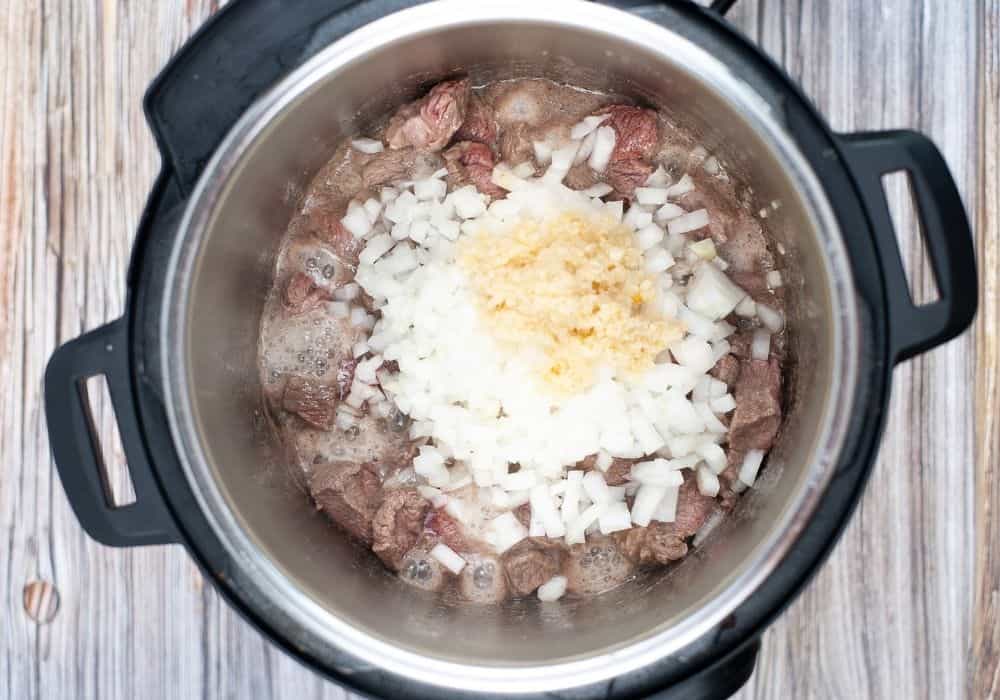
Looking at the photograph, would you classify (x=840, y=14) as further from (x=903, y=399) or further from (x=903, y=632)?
(x=903, y=632)

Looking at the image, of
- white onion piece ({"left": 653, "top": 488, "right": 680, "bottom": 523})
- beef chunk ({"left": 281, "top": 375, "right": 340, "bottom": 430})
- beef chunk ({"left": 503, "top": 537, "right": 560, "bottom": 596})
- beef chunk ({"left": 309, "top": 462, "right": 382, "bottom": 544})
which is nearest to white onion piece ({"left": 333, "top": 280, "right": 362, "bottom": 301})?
beef chunk ({"left": 281, "top": 375, "right": 340, "bottom": 430})

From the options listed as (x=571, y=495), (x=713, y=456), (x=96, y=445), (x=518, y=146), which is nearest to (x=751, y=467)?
(x=713, y=456)

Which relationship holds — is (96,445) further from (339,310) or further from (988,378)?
(988,378)

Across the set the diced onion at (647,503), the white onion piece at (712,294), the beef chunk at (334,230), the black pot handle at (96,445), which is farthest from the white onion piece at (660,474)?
the black pot handle at (96,445)

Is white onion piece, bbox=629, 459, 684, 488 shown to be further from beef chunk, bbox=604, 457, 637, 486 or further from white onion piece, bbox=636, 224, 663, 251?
white onion piece, bbox=636, 224, 663, 251

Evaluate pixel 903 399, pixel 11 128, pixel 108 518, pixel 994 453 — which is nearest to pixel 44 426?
pixel 108 518

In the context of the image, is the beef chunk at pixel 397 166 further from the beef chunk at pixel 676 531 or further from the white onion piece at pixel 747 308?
the beef chunk at pixel 676 531

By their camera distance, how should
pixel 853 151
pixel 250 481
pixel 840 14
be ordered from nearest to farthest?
pixel 853 151 → pixel 250 481 → pixel 840 14
